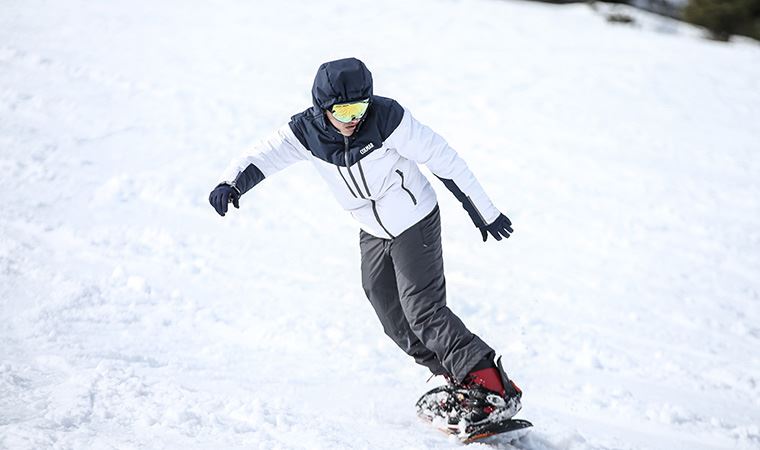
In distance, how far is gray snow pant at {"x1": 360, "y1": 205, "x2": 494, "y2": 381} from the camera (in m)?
3.35

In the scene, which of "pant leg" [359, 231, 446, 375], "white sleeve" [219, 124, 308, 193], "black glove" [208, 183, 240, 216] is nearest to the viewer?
"black glove" [208, 183, 240, 216]

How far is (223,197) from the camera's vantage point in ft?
10.7

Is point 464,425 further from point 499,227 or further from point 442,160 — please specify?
point 442,160

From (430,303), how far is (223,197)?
1.17 m

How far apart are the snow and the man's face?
1.46 m

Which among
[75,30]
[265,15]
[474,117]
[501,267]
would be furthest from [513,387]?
[265,15]

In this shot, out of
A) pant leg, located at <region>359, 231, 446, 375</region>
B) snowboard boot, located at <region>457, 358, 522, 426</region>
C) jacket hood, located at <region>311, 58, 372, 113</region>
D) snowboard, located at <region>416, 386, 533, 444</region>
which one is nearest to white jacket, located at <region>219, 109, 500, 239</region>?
pant leg, located at <region>359, 231, 446, 375</region>

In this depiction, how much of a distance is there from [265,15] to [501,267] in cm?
929

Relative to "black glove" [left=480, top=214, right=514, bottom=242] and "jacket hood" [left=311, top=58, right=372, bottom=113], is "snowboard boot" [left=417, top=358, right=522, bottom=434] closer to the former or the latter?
"black glove" [left=480, top=214, right=514, bottom=242]

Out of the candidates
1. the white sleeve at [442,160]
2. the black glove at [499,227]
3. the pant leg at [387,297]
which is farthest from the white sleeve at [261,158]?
the black glove at [499,227]

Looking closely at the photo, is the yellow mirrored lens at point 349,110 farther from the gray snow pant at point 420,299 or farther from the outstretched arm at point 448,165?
the gray snow pant at point 420,299

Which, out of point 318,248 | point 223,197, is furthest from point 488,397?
point 318,248

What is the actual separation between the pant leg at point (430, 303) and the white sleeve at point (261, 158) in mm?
716

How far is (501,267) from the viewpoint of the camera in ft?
20.6
